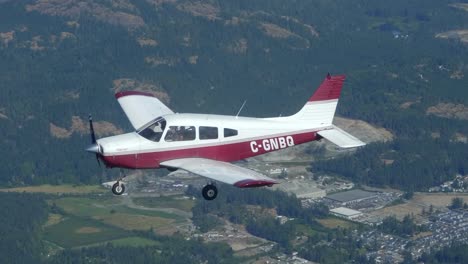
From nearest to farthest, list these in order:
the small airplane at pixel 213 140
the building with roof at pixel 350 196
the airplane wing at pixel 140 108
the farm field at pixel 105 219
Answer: the small airplane at pixel 213 140, the airplane wing at pixel 140 108, the farm field at pixel 105 219, the building with roof at pixel 350 196

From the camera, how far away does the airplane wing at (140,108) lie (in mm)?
68794

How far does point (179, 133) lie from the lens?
6325cm

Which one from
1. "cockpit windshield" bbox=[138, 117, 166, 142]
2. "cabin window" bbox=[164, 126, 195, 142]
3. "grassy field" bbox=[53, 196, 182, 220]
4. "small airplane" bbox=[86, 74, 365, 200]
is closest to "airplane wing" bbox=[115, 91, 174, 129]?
"small airplane" bbox=[86, 74, 365, 200]

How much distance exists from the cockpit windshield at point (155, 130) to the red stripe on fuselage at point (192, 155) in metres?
0.70

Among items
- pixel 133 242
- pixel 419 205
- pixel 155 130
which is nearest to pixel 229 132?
pixel 155 130

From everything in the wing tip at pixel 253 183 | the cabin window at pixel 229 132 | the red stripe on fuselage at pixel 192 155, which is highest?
the cabin window at pixel 229 132

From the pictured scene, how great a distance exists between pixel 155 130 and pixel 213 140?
8.69ft

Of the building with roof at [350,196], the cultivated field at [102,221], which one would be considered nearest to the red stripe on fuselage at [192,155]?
the cultivated field at [102,221]

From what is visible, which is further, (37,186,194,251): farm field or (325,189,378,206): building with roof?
(325,189,378,206): building with roof

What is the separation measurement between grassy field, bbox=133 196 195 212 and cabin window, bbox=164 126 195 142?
61.2 m

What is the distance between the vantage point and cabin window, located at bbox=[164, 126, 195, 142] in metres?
63.1

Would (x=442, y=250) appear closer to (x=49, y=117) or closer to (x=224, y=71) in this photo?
(x=49, y=117)

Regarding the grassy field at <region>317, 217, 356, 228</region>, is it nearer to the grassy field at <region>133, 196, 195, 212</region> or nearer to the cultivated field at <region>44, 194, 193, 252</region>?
the grassy field at <region>133, 196, 195, 212</region>

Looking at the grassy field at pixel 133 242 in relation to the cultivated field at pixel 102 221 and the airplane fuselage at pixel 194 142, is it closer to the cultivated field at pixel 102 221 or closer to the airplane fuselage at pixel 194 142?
the cultivated field at pixel 102 221
